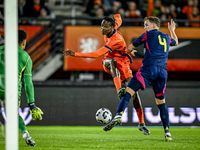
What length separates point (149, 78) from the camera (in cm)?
657

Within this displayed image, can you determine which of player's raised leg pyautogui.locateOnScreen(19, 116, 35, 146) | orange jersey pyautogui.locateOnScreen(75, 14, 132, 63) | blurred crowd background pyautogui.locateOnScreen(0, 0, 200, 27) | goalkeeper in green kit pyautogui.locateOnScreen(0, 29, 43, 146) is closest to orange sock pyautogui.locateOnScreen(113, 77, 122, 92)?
orange jersey pyautogui.locateOnScreen(75, 14, 132, 63)

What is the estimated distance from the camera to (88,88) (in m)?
11.4

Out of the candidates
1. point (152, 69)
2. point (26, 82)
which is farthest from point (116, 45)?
point (26, 82)

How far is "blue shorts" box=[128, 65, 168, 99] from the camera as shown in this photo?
257 inches

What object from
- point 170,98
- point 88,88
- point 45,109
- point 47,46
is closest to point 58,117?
point 45,109

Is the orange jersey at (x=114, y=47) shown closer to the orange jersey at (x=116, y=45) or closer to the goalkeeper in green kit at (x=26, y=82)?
the orange jersey at (x=116, y=45)

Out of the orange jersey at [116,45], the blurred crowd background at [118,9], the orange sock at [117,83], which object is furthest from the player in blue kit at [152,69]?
the blurred crowd background at [118,9]

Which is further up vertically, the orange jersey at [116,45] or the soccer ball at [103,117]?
the orange jersey at [116,45]

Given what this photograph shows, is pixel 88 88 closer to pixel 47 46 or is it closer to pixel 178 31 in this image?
→ pixel 47 46

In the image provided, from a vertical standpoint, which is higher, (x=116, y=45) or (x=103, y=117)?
(x=116, y=45)

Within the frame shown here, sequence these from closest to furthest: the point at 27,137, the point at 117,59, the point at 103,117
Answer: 1. the point at 27,137
2. the point at 103,117
3. the point at 117,59

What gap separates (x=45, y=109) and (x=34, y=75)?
4.84 feet

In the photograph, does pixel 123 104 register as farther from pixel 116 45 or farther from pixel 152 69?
pixel 116 45

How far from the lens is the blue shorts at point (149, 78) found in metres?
6.52
